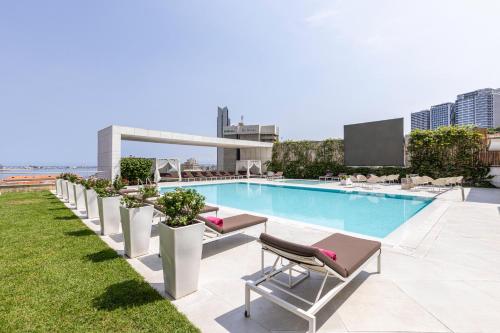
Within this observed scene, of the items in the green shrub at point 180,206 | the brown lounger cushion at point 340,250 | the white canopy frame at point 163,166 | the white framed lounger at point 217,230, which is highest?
the white canopy frame at point 163,166

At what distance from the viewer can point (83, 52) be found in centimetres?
1948

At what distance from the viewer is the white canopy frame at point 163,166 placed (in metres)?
15.6

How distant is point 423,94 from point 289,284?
2075cm

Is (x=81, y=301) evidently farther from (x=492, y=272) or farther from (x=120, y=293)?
(x=492, y=272)

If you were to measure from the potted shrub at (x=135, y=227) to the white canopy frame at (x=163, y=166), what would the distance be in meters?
12.2

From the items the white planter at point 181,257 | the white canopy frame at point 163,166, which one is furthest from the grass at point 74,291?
the white canopy frame at point 163,166

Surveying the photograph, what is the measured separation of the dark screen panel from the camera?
1611 centimetres

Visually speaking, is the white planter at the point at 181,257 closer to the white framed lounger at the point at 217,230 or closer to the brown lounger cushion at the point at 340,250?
the brown lounger cushion at the point at 340,250

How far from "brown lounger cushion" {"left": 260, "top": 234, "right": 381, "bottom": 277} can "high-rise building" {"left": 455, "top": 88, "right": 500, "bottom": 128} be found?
65273 millimetres

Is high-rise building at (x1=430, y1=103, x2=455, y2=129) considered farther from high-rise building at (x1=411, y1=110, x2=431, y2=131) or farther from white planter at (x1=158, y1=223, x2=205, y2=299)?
white planter at (x1=158, y1=223, x2=205, y2=299)

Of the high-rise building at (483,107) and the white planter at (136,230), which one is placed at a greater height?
the high-rise building at (483,107)

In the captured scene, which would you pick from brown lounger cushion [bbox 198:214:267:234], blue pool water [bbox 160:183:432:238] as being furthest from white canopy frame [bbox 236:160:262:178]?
brown lounger cushion [bbox 198:214:267:234]

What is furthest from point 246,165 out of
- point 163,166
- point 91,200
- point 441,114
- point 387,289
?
point 441,114

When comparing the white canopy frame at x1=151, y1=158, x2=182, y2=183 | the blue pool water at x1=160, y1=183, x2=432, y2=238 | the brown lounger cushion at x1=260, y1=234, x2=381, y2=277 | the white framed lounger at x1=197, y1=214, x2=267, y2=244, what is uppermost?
the white canopy frame at x1=151, y1=158, x2=182, y2=183
